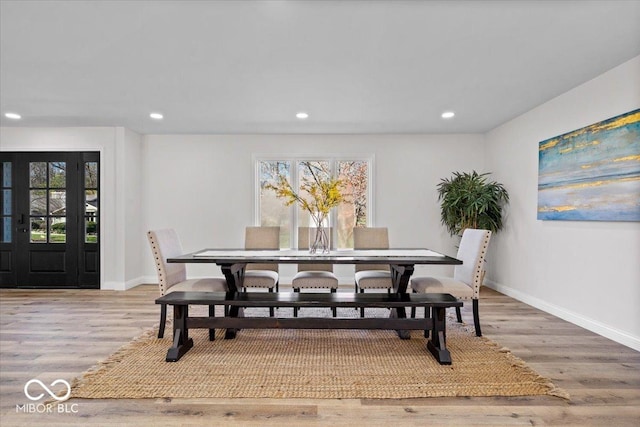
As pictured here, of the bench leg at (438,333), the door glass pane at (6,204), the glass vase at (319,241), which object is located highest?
the door glass pane at (6,204)

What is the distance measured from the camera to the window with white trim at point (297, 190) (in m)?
5.62

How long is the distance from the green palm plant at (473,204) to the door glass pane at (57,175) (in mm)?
5676

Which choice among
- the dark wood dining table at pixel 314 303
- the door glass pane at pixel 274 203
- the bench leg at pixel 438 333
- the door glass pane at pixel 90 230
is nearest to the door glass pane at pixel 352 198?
the door glass pane at pixel 274 203

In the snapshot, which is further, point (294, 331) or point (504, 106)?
point (504, 106)

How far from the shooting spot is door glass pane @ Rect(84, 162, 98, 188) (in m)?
5.23

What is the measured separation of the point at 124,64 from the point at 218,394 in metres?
2.76

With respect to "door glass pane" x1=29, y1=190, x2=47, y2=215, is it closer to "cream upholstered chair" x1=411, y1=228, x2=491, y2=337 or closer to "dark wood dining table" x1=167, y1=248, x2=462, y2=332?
"dark wood dining table" x1=167, y1=248, x2=462, y2=332

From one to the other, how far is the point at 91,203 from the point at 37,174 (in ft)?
3.02

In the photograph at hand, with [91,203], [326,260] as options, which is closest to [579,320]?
[326,260]

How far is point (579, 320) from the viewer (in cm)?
346

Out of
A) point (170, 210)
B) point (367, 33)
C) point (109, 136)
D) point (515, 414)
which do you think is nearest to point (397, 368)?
point (515, 414)

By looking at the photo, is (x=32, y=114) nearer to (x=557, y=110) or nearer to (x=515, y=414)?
(x=515, y=414)

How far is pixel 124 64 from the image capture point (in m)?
3.03

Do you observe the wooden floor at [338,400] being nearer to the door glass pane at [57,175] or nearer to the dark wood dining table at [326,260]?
the dark wood dining table at [326,260]
